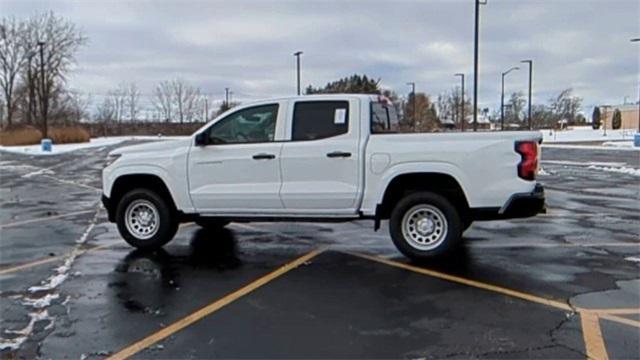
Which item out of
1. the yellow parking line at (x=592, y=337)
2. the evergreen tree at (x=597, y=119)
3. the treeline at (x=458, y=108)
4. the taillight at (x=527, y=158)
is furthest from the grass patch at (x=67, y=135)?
the evergreen tree at (x=597, y=119)

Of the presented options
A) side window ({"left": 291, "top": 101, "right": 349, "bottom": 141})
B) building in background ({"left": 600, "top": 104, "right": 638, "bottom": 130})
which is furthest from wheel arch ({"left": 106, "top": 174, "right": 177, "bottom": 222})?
building in background ({"left": 600, "top": 104, "right": 638, "bottom": 130})

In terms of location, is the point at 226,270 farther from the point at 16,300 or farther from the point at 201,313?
the point at 16,300

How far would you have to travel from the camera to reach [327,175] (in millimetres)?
7145

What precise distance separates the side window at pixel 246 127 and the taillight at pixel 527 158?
2920 millimetres

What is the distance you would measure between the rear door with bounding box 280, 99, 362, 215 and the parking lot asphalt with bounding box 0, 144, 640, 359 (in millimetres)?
725

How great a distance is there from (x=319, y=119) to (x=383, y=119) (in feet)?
3.02

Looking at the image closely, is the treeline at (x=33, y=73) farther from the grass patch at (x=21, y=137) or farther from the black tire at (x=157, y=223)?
the black tire at (x=157, y=223)

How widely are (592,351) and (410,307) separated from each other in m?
1.56

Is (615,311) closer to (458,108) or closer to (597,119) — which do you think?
(458,108)

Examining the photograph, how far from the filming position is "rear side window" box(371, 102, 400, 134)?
24.2 ft

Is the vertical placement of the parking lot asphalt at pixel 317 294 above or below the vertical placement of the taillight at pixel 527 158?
below

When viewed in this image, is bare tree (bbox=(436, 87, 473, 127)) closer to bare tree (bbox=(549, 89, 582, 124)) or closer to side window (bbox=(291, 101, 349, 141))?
bare tree (bbox=(549, 89, 582, 124))

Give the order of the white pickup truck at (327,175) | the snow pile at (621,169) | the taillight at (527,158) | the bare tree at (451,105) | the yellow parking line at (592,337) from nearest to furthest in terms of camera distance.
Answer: the yellow parking line at (592,337) → the taillight at (527,158) → the white pickup truck at (327,175) → the snow pile at (621,169) → the bare tree at (451,105)

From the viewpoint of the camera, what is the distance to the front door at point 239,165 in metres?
7.37
